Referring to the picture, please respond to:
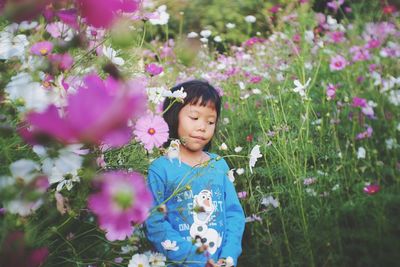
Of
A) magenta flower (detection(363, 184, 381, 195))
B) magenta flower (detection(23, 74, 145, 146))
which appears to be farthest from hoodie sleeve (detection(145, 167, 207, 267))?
magenta flower (detection(23, 74, 145, 146))

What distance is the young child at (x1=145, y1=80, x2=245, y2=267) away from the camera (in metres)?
1.06

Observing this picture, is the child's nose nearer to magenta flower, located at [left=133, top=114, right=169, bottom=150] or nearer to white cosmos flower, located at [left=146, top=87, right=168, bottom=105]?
white cosmos flower, located at [left=146, top=87, right=168, bottom=105]

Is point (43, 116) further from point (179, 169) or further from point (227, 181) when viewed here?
point (227, 181)

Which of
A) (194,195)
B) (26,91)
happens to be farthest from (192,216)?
(26,91)

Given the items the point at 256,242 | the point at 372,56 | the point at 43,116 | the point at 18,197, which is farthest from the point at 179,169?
the point at 372,56

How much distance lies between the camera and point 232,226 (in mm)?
1190

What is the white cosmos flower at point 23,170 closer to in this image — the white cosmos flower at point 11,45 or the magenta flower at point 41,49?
the white cosmos flower at point 11,45

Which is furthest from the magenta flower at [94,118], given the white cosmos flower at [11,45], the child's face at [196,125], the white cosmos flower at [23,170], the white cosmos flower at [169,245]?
the child's face at [196,125]

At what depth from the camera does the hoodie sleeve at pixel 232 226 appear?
1.14 metres

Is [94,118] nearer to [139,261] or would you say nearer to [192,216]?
[139,261]

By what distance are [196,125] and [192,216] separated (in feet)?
0.79

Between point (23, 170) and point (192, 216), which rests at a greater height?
point (23, 170)

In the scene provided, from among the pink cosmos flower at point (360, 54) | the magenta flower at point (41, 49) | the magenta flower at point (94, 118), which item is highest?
the magenta flower at point (94, 118)

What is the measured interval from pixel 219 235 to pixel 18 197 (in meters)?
0.73
